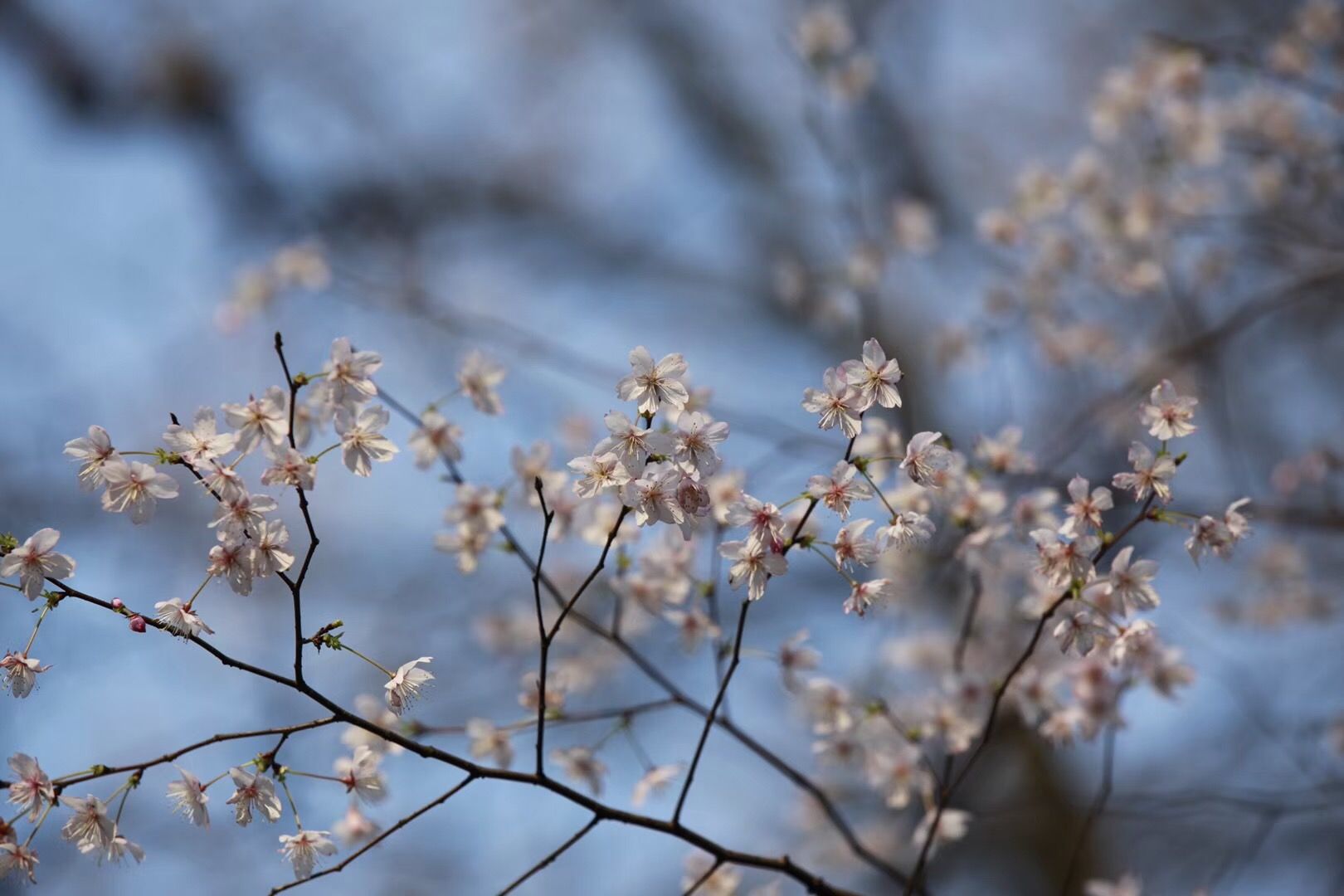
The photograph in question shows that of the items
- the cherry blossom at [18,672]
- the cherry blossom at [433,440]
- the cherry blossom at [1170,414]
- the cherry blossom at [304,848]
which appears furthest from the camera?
the cherry blossom at [433,440]

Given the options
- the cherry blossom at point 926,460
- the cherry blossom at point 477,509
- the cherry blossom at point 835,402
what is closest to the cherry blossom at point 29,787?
the cherry blossom at point 477,509

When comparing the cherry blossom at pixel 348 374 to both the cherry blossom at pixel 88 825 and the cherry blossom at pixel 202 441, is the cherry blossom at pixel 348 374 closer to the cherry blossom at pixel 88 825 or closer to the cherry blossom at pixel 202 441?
the cherry blossom at pixel 202 441

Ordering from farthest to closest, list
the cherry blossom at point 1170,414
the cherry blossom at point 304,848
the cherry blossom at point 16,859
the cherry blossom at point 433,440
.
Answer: the cherry blossom at point 433,440, the cherry blossom at point 1170,414, the cherry blossom at point 304,848, the cherry blossom at point 16,859

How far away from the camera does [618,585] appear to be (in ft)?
6.72

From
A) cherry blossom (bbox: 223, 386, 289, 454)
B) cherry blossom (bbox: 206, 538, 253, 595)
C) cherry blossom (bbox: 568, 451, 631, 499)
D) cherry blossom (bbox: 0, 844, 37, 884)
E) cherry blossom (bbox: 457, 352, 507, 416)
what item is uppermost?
cherry blossom (bbox: 457, 352, 507, 416)

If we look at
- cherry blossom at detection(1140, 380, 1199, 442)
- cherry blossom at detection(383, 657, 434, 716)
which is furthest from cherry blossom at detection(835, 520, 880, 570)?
cherry blossom at detection(383, 657, 434, 716)

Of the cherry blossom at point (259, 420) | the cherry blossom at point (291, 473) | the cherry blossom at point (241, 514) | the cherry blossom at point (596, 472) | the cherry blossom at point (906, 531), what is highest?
the cherry blossom at point (259, 420)

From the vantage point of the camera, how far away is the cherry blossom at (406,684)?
145cm

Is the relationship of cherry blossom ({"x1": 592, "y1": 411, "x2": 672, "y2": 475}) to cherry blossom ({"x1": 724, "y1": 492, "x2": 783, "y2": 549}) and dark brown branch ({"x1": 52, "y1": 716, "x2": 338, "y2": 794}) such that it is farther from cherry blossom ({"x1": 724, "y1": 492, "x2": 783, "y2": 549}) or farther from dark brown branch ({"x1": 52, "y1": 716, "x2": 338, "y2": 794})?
dark brown branch ({"x1": 52, "y1": 716, "x2": 338, "y2": 794})

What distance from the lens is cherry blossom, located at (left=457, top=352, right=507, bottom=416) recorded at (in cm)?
199

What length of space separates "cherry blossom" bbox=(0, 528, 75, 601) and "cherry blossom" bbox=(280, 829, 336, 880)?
461 mm

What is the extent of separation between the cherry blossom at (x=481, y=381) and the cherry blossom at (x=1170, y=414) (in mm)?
1097

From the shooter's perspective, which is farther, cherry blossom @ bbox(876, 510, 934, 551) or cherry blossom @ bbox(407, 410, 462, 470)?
cherry blossom @ bbox(407, 410, 462, 470)

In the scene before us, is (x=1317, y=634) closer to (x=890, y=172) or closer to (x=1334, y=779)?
(x=1334, y=779)
